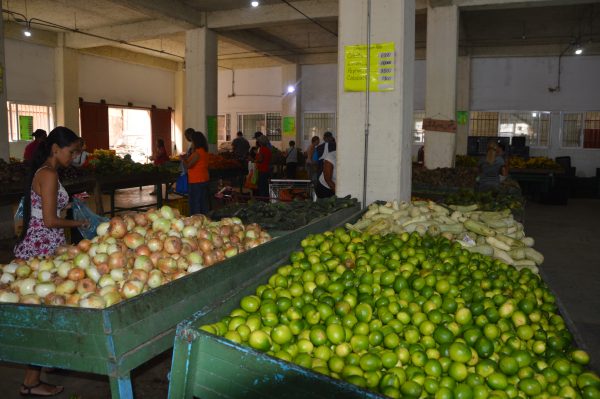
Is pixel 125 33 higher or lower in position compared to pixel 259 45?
lower

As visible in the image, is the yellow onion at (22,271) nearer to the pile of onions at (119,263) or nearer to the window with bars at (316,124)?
the pile of onions at (119,263)

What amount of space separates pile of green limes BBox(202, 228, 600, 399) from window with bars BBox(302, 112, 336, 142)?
659 inches

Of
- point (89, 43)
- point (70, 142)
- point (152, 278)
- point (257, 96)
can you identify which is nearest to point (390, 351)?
point (152, 278)

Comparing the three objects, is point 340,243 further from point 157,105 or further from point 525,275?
point 157,105

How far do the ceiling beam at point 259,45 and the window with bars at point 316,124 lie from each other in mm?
2320

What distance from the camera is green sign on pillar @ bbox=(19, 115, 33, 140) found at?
15.5 meters

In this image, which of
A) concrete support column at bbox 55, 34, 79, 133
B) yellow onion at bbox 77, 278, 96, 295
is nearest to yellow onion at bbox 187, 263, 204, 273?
yellow onion at bbox 77, 278, 96, 295

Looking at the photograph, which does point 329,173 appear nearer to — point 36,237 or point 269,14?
point 36,237

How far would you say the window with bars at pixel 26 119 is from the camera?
15.2 m

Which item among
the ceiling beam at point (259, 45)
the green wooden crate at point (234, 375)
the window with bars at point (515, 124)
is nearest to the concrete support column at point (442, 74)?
the ceiling beam at point (259, 45)

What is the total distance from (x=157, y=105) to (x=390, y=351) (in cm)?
2023

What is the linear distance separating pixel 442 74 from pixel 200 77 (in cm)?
628

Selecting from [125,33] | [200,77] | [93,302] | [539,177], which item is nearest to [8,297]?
[93,302]

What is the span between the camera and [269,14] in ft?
41.4
